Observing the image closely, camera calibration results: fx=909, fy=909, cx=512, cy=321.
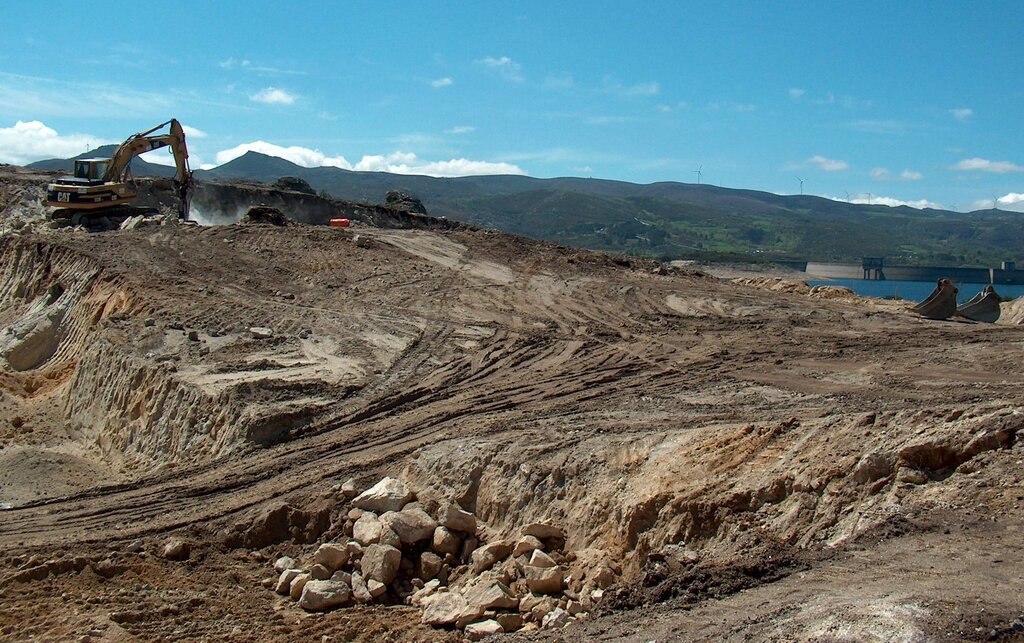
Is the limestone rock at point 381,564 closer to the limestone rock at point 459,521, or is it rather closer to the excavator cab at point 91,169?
the limestone rock at point 459,521

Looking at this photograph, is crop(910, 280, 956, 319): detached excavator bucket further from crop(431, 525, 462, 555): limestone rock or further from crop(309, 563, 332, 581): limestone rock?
crop(309, 563, 332, 581): limestone rock

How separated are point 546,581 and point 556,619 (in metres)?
0.68

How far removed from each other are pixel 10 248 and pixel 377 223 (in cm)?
1180

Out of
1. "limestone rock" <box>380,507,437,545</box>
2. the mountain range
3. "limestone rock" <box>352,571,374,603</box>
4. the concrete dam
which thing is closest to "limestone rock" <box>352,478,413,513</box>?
"limestone rock" <box>380,507,437,545</box>

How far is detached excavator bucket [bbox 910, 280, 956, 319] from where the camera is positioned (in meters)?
17.8

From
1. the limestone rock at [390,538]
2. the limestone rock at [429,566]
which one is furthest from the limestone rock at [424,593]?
the limestone rock at [390,538]

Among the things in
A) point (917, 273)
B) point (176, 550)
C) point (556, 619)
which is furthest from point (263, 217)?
point (917, 273)

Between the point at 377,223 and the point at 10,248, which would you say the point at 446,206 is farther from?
the point at 10,248

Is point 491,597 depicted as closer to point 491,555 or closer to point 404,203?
point 491,555

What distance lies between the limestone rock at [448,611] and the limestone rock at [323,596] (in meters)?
0.90

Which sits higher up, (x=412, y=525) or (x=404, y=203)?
(x=404, y=203)

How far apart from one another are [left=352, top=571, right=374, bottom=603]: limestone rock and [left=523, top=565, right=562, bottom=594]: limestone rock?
172cm

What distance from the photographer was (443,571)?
9125 millimetres

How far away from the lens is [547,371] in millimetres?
13938
